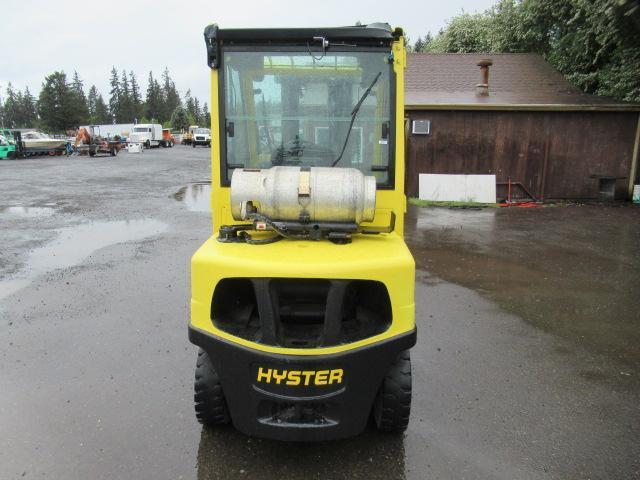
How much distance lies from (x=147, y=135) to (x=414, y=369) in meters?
49.2

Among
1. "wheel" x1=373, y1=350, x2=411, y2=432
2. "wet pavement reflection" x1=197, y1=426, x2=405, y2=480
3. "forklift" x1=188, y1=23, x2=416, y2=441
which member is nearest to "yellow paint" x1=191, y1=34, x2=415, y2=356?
"forklift" x1=188, y1=23, x2=416, y2=441

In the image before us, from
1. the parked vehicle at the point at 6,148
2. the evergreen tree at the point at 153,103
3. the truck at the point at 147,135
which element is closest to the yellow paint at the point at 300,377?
the parked vehicle at the point at 6,148

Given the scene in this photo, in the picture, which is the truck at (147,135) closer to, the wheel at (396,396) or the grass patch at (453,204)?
the grass patch at (453,204)

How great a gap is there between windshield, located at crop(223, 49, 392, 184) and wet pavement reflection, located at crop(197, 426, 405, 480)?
1833mm

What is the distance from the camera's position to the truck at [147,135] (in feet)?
156

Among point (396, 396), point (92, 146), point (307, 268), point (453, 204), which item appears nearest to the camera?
point (307, 268)

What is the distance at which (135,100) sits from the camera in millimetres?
113625

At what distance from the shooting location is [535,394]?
4105 mm

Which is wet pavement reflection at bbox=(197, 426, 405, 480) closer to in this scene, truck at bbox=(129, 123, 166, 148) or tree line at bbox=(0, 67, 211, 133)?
truck at bbox=(129, 123, 166, 148)

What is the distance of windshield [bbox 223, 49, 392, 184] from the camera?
138 inches

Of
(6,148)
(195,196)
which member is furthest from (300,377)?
(6,148)

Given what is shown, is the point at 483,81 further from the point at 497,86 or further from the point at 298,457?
the point at 298,457

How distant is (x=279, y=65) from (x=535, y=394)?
129 inches

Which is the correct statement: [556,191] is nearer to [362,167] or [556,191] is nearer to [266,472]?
[362,167]
